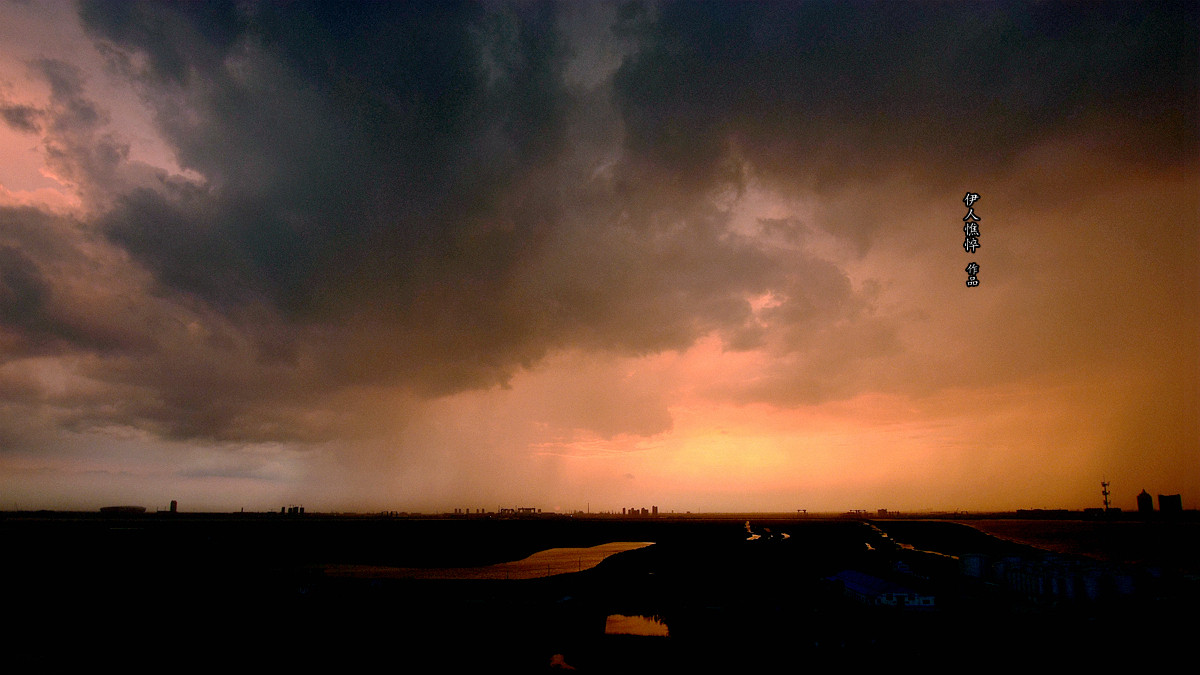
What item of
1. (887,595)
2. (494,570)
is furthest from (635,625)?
(494,570)

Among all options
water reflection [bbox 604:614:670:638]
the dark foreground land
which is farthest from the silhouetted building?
water reflection [bbox 604:614:670:638]

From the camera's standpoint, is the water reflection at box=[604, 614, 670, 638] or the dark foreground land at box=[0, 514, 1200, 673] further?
the water reflection at box=[604, 614, 670, 638]

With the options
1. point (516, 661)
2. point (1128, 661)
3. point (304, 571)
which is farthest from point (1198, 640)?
point (304, 571)

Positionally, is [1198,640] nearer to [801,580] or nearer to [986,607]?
[986,607]

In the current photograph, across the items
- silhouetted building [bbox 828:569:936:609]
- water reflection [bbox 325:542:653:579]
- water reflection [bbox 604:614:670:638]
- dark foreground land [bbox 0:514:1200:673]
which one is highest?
silhouetted building [bbox 828:569:936:609]

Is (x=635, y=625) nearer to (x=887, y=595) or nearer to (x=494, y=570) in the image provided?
(x=887, y=595)

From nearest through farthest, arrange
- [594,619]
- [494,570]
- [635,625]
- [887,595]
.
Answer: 1. [887,595]
2. [635,625]
3. [594,619]
4. [494,570]

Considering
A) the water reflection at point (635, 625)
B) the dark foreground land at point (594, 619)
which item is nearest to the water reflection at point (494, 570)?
the dark foreground land at point (594, 619)

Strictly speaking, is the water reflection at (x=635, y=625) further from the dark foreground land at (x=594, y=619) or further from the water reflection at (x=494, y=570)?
the water reflection at (x=494, y=570)

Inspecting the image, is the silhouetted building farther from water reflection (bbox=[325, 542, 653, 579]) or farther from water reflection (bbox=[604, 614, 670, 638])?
water reflection (bbox=[325, 542, 653, 579])
